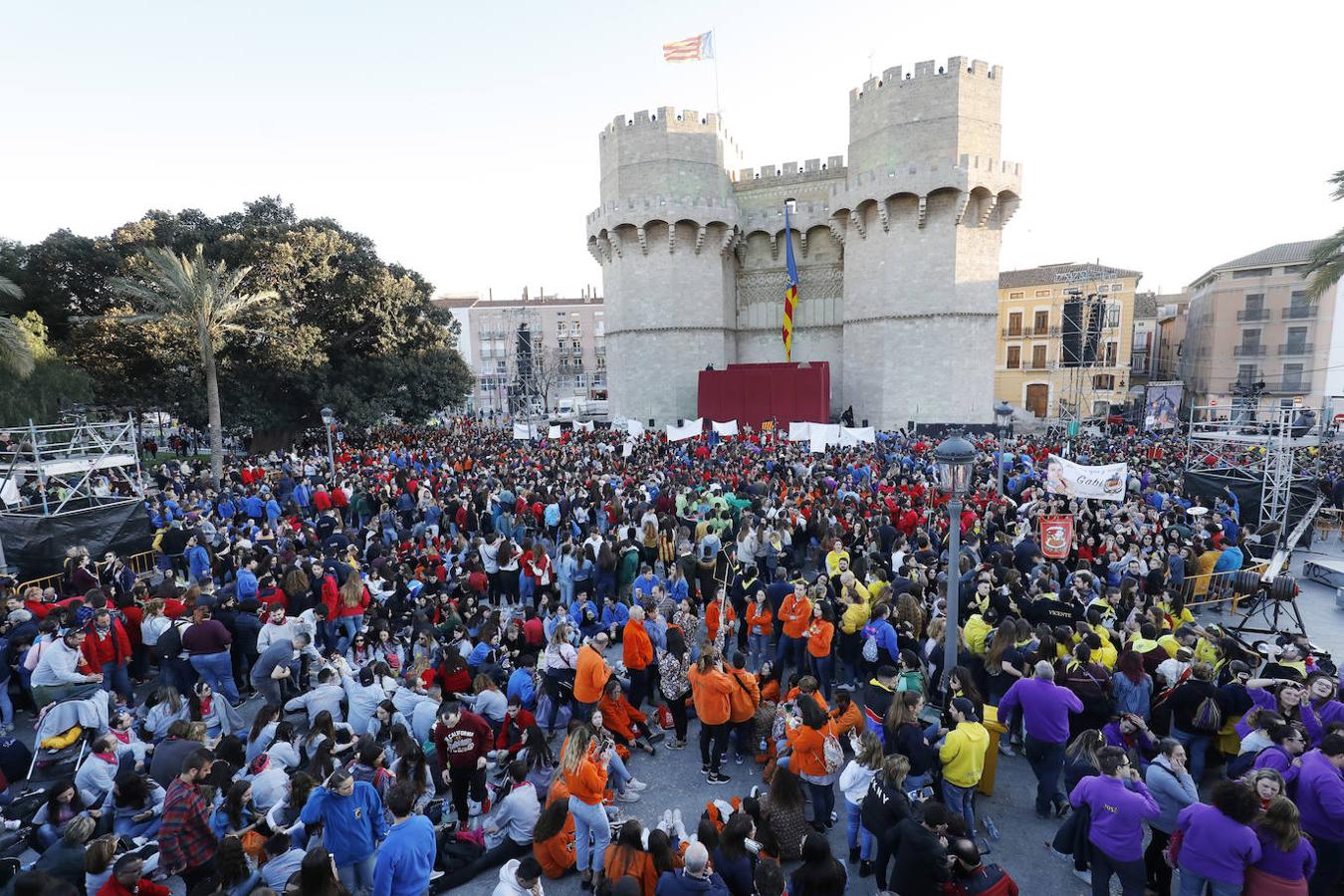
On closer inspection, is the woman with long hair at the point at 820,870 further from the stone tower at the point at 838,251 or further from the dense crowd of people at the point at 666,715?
the stone tower at the point at 838,251

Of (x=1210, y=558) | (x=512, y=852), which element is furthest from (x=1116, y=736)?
(x=1210, y=558)

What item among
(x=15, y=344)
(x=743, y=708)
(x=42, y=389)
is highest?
(x=15, y=344)

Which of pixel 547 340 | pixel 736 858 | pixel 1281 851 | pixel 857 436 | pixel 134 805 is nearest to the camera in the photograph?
pixel 1281 851

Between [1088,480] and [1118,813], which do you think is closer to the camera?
[1118,813]

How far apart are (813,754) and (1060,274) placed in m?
47.7

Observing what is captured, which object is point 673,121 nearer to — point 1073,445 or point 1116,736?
point 1073,445

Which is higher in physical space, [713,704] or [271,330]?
[271,330]

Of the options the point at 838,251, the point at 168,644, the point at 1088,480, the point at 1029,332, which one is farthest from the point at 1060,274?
the point at 168,644

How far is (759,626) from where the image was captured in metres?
8.10

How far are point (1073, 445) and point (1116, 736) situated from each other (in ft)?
70.9

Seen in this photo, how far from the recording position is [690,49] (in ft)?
101

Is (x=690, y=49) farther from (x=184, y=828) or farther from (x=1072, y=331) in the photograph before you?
(x=184, y=828)

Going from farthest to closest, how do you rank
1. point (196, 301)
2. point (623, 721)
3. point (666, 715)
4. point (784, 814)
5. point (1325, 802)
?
point (196, 301) < point (666, 715) < point (623, 721) < point (784, 814) < point (1325, 802)

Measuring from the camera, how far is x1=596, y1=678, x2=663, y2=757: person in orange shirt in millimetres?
6664
